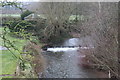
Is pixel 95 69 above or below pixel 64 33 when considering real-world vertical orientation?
below

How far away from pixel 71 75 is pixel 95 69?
1457mm

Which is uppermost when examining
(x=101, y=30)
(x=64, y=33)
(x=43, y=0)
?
(x=43, y=0)

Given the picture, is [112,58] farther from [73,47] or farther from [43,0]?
[43,0]

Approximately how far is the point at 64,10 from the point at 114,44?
897 cm

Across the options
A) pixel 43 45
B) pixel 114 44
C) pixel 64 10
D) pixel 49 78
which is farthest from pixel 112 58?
pixel 64 10

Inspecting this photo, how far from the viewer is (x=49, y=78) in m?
7.00

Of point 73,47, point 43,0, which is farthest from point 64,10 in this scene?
point 73,47

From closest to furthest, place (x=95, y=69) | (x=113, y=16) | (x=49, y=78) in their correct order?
1. (x=113, y=16)
2. (x=49, y=78)
3. (x=95, y=69)

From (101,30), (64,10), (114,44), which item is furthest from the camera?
(64,10)

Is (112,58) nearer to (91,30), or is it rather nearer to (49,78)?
(91,30)

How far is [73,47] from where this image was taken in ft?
39.8

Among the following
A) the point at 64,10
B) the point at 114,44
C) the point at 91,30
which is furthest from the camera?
the point at 64,10

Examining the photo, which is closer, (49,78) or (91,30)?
(49,78)

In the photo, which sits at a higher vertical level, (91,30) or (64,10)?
(64,10)
